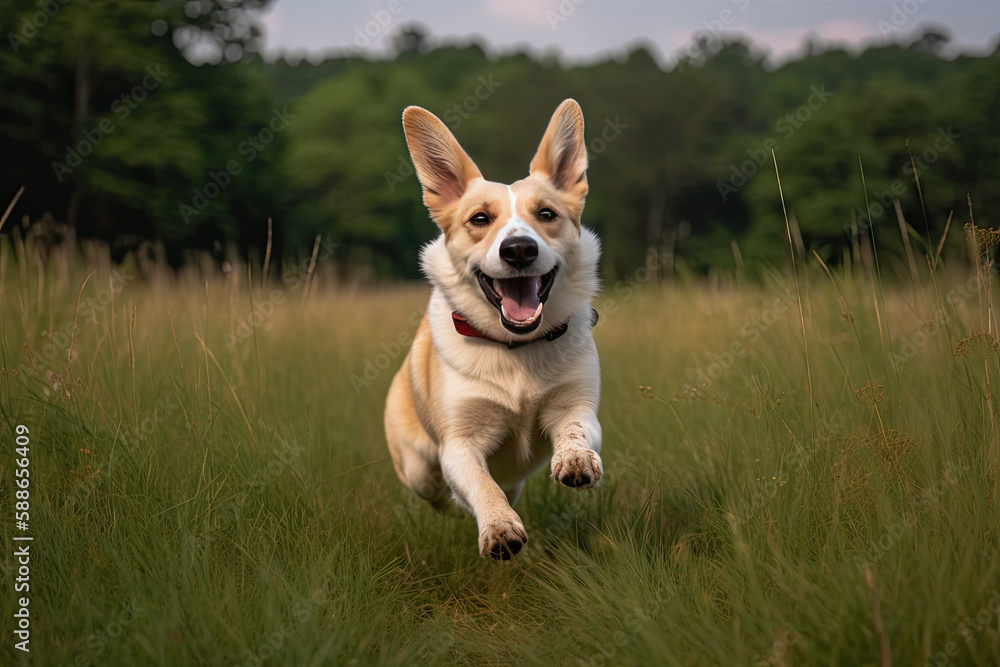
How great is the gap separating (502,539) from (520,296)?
43.6 inches

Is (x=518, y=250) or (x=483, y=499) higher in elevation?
(x=518, y=250)

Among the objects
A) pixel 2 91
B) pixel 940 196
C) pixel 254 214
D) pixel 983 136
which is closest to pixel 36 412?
pixel 983 136

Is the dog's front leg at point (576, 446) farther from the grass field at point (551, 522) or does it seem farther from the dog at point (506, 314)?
the grass field at point (551, 522)

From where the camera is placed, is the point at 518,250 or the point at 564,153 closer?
the point at 518,250

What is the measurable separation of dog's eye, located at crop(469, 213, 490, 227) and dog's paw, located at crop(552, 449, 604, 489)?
4.10 ft

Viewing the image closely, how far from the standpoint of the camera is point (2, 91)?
18891 mm

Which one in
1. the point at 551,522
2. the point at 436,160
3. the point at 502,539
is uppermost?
the point at 436,160

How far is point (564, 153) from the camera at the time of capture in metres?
3.81

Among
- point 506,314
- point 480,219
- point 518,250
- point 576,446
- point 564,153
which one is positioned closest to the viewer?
point 576,446

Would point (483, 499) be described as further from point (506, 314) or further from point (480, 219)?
point (480, 219)

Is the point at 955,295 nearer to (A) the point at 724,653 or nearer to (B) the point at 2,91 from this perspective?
(A) the point at 724,653

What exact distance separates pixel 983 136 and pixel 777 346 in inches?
428

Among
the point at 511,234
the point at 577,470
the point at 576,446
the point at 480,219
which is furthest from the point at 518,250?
the point at 577,470

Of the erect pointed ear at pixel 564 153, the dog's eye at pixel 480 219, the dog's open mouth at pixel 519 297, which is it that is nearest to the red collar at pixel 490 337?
the dog's open mouth at pixel 519 297
